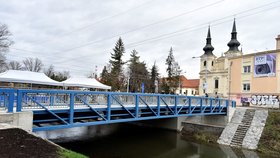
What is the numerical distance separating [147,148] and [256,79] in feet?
75.2

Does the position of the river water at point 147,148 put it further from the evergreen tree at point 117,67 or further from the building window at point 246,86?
the evergreen tree at point 117,67

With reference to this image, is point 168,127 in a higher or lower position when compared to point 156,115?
lower

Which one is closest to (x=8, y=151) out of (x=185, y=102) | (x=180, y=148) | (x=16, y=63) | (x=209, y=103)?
(x=180, y=148)

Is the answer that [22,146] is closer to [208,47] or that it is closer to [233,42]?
[233,42]

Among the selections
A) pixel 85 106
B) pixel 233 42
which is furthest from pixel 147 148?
pixel 233 42

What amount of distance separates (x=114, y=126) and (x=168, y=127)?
6386mm

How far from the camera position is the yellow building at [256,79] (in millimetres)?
32719

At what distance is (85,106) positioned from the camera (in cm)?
1408

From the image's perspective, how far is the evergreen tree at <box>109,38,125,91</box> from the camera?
184 feet

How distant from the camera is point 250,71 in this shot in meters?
35.9

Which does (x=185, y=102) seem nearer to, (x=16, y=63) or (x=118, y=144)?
(x=118, y=144)

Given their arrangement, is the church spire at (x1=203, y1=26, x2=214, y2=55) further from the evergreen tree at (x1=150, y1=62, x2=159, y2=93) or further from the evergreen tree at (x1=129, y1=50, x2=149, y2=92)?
the evergreen tree at (x1=129, y1=50, x2=149, y2=92)

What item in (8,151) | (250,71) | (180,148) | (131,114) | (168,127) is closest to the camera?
(8,151)

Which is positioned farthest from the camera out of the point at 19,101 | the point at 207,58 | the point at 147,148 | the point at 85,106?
the point at 207,58
